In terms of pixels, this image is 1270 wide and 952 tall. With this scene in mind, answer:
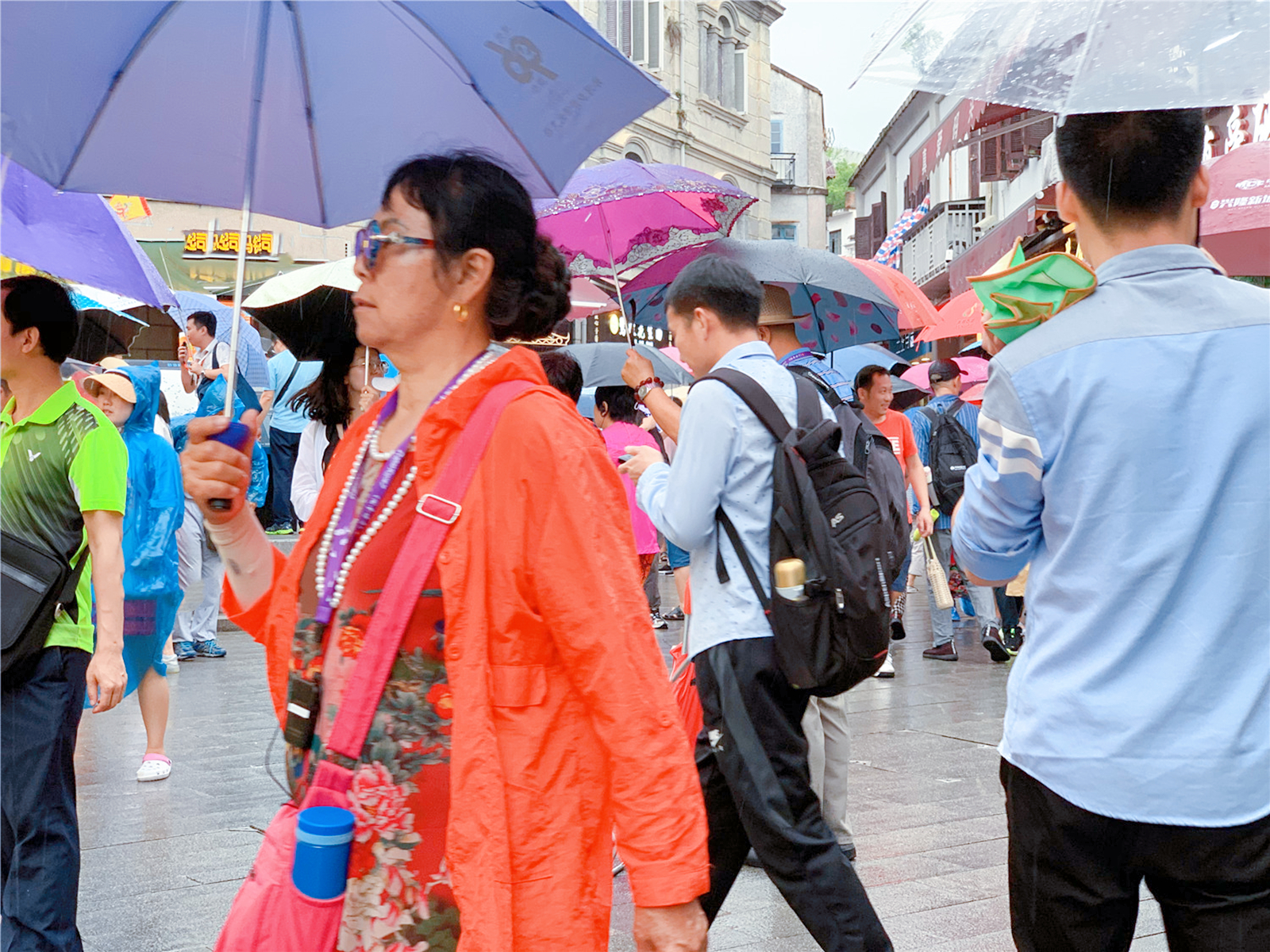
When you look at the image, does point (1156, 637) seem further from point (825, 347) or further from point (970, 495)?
point (825, 347)

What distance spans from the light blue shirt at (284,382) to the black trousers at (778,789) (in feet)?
22.6

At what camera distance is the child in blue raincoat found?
19.1 feet

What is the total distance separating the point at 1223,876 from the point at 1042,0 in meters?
1.60

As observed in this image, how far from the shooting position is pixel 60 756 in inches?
127

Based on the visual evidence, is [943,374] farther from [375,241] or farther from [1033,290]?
[375,241]

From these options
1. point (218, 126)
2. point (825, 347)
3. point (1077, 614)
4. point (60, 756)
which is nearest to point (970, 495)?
point (1077, 614)

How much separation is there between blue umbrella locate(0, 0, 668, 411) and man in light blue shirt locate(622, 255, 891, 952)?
3.60 ft

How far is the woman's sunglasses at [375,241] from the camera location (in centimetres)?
216

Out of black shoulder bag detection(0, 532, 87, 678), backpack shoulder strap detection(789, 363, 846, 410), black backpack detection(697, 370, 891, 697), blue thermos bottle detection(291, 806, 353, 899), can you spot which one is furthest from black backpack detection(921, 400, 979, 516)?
blue thermos bottle detection(291, 806, 353, 899)

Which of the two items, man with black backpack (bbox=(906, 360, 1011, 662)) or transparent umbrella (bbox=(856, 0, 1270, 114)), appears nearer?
transparent umbrella (bbox=(856, 0, 1270, 114))

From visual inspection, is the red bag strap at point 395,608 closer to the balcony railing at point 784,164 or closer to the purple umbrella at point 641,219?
the purple umbrella at point 641,219

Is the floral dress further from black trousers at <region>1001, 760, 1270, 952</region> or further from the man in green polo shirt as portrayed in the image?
the man in green polo shirt

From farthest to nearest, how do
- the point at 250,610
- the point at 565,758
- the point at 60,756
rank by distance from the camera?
the point at 60,756 < the point at 250,610 < the point at 565,758

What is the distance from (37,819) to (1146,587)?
2.63 meters
